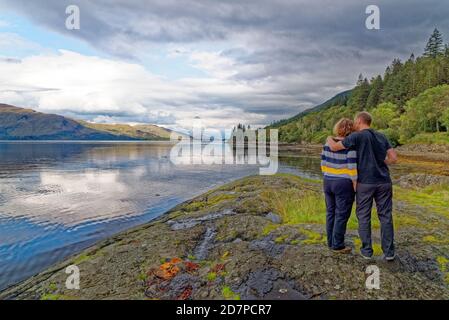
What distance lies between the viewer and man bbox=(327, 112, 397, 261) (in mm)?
7477

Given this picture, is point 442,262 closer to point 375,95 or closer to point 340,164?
point 340,164

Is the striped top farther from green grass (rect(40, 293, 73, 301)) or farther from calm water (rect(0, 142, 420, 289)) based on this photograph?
calm water (rect(0, 142, 420, 289))

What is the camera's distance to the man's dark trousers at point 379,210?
24.6 feet

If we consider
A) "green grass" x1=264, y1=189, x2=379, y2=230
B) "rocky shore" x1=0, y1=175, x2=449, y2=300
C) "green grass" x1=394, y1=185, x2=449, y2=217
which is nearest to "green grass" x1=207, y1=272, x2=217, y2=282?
"rocky shore" x1=0, y1=175, x2=449, y2=300

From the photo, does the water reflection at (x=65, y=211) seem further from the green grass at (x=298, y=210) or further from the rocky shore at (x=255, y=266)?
the green grass at (x=298, y=210)

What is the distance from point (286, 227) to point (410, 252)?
440 centimetres

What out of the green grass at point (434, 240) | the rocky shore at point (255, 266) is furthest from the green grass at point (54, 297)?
the green grass at point (434, 240)

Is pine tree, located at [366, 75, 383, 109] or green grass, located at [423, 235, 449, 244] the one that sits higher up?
pine tree, located at [366, 75, 383, 109]

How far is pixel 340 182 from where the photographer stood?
308 inches

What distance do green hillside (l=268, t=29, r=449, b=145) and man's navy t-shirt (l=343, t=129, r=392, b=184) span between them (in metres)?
84.2

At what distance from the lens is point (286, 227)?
11.8m

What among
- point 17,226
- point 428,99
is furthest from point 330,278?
Result: point 428,99

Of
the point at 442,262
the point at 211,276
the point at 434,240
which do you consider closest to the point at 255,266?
the point at 211,276

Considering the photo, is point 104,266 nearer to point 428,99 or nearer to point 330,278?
point 330,278
